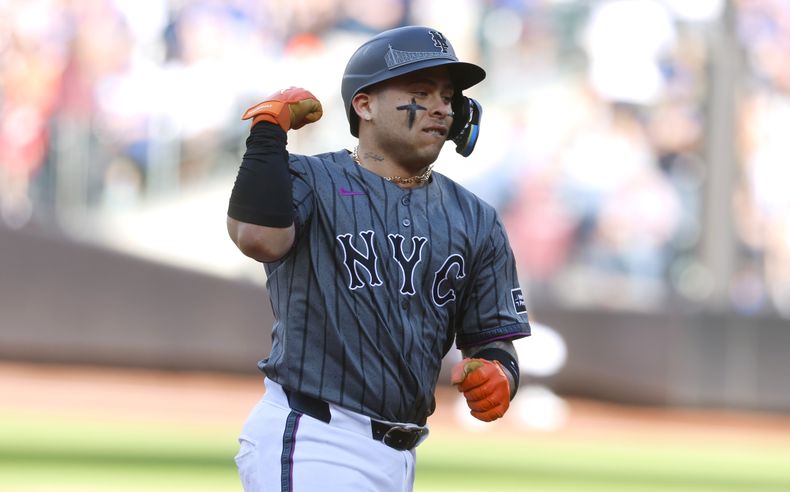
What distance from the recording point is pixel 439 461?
9.12m

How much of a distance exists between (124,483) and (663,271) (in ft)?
23.0

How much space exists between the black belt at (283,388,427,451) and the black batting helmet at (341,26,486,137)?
2.55 ft

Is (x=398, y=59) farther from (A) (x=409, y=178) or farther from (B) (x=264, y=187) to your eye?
(B) (x=264, y=187)

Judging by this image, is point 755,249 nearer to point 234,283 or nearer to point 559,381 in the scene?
point 559,381

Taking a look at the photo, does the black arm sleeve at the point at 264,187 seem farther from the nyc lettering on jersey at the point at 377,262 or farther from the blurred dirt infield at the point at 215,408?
the blurred dirt infield at the point at 215,408

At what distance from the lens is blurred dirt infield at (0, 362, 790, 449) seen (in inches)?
451

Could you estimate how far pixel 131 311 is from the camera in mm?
13500

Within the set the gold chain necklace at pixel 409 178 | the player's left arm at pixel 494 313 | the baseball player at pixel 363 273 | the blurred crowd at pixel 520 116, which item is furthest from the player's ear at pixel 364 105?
the blurred crowd at pixel 520 116

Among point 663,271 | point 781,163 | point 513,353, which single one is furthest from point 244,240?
point 781,163

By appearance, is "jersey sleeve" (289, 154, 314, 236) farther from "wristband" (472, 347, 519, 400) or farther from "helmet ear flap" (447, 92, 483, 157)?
"wristband" (472, 347, 519, 400)

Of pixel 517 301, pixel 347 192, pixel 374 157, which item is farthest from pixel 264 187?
pixel 517 301

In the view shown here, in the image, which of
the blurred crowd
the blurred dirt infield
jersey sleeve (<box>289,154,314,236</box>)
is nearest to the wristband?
jersey sleeve (<box>289,154,314,236</box>)

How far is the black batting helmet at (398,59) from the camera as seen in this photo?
3168 mm

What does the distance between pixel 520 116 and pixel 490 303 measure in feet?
32.2
